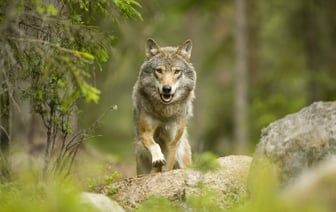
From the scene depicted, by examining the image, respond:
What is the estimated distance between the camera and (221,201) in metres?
8.72

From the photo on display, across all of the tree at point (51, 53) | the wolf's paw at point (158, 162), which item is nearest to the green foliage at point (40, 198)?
the tree at point (51, 53)

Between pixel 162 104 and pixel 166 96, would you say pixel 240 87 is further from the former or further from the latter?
pixel 166 96

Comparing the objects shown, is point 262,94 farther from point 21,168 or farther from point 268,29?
point 21,168

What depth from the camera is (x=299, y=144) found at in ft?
26.8

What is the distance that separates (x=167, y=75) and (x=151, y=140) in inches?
40.6

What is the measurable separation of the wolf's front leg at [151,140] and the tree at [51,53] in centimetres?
157

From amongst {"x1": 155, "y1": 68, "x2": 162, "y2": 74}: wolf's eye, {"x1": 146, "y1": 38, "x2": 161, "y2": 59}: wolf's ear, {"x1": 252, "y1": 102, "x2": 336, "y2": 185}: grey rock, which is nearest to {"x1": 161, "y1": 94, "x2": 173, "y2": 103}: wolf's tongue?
{"x1": 155, "y1": 68, "x2": 162, "y2": 74}: wolf's eye

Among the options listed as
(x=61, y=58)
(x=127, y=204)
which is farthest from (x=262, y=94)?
(x=61, y=58)

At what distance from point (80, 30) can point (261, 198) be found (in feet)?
9.41

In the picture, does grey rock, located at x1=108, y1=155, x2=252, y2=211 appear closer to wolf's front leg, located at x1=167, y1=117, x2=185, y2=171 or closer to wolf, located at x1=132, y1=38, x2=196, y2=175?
wolf, located at x1=132, y1=38, x2=196, y2=175

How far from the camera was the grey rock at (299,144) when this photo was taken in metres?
8.11

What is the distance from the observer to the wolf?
1083cm

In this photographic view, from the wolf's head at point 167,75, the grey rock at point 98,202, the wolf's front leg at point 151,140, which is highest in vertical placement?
the wolf's head at point 167,75

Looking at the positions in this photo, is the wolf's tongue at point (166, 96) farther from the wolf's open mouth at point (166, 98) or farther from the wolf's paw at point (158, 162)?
the wolf's paw at point (158, 162)
